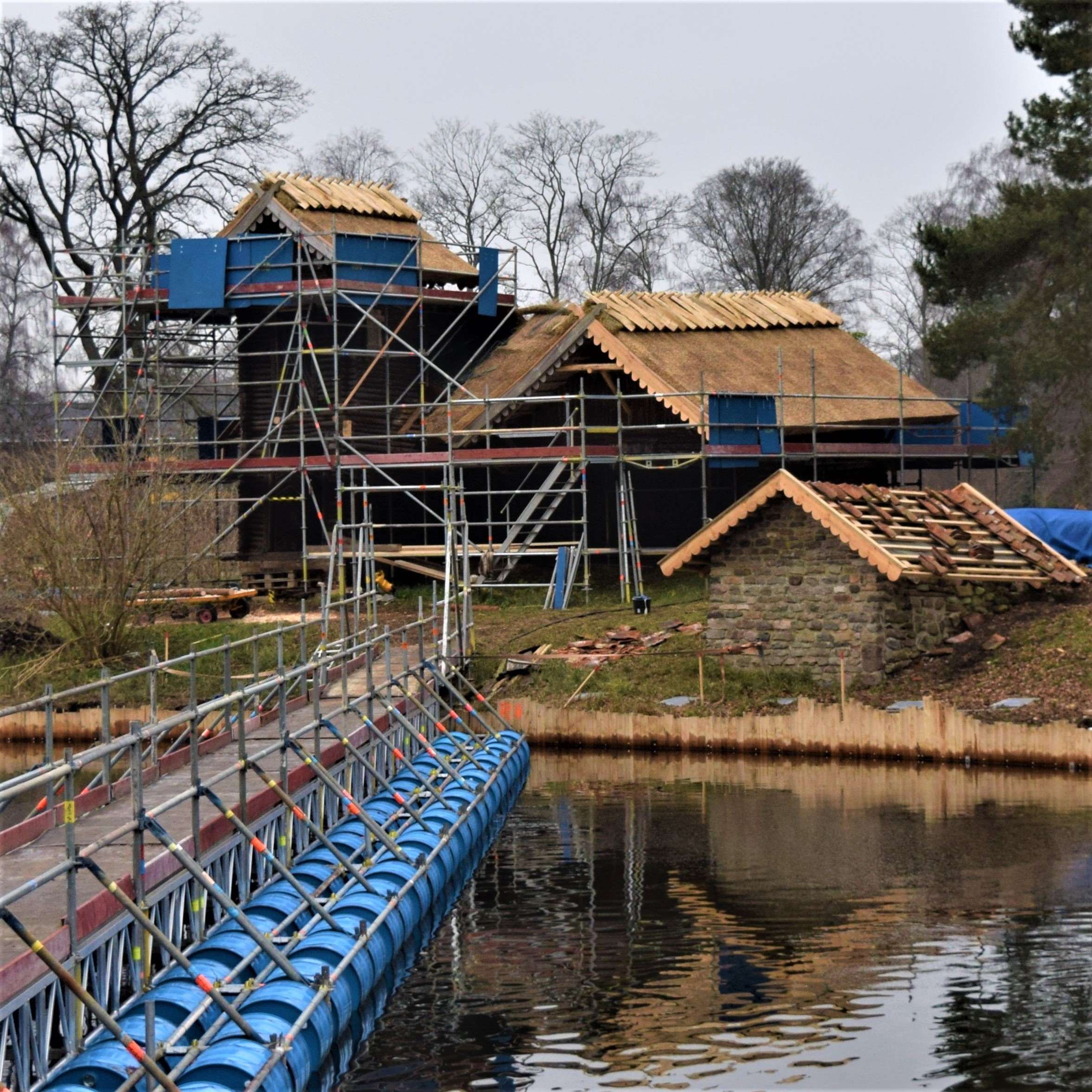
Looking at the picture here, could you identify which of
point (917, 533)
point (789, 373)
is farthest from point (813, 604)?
point (789, 373)

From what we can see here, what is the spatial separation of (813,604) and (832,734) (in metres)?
2.93

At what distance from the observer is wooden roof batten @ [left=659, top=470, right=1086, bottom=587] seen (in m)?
29.4

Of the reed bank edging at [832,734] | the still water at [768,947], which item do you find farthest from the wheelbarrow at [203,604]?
the still water at [768,947]

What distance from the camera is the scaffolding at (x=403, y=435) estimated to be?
38.8 m

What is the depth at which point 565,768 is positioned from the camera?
93.6 ft

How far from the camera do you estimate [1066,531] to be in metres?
37.2

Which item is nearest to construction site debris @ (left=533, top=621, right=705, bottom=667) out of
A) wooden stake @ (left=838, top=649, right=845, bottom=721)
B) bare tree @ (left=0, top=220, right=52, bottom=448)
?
wooden stake @ (left=838, top=649, right=845, bottom=721)

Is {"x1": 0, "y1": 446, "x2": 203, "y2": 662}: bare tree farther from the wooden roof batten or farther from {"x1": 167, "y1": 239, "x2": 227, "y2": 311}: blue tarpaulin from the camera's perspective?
the wooden roof batten

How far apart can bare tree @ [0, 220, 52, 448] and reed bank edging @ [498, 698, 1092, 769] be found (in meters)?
36.1

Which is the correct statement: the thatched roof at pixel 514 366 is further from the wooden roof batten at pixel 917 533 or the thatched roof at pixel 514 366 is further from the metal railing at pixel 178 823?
the metal railing at pixel 178 823

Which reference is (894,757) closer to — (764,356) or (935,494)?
(935,494)

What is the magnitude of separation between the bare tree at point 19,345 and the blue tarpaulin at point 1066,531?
36.3 metres

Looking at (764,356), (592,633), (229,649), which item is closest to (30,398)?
(764,356)

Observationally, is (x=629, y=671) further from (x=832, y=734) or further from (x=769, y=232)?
(x=769, y=232)
